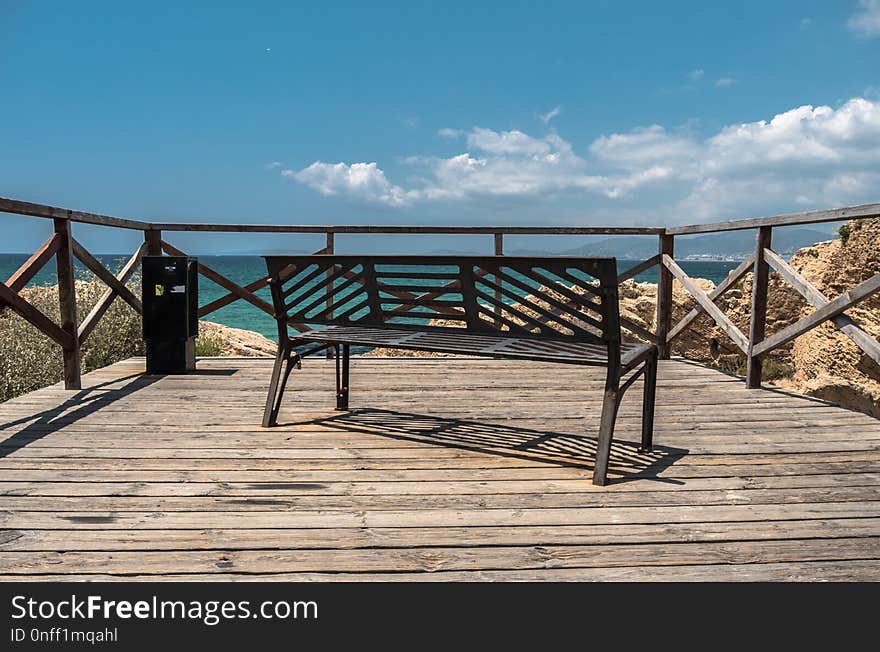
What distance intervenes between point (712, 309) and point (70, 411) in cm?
471

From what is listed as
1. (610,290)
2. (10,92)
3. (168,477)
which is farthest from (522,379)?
(10,92)

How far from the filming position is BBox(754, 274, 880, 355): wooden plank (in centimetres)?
375

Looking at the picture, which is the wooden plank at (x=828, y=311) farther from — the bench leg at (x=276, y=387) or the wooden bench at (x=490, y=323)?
the bench leg at (x=276, y=387)

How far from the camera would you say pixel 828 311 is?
414 centimetres

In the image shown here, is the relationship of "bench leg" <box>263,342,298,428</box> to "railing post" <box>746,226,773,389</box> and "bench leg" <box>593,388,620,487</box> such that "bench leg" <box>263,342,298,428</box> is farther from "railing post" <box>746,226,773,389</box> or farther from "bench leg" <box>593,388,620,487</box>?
"railing post" <box>746,226,773,389</box>

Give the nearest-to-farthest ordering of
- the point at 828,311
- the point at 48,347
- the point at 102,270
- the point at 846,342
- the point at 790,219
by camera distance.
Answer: the point at 828,311
the point at 790,219
the point at 102,270
the point at 48,347
the point at 846,342

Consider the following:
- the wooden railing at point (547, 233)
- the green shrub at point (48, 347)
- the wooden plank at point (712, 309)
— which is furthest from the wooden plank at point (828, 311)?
the green shrub at point (48, 347)

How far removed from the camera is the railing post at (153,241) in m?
6.03

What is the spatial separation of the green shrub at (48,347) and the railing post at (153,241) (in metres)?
0.91

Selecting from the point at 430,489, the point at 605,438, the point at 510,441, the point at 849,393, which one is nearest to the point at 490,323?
the point at 510,441

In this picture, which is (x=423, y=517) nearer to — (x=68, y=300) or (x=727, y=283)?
(x=68, y=300)

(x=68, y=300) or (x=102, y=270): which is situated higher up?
(x=102, y=270)
